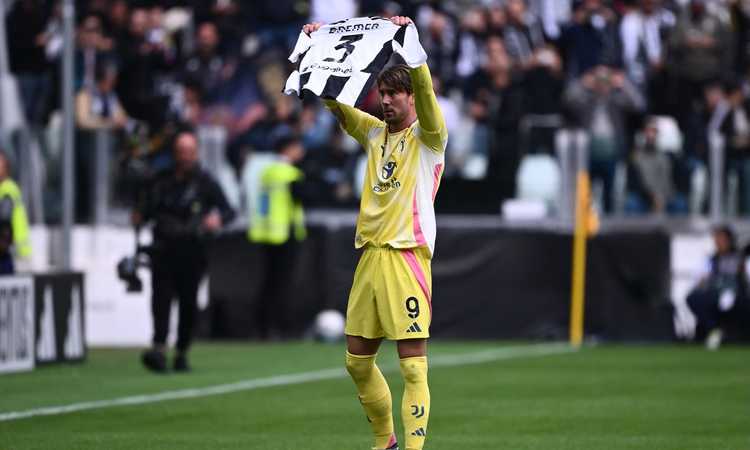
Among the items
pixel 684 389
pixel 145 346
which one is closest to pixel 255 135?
pixel 145 346

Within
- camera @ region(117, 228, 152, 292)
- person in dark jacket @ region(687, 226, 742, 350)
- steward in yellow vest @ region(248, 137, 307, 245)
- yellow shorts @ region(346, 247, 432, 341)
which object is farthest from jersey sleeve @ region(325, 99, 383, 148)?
steward in yellow vest @ region(248, 137, 307, 245)

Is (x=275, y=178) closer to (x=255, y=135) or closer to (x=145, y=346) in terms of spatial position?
(x=255, y=135)

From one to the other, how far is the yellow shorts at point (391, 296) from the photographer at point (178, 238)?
7622mm

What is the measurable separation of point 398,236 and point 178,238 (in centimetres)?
789

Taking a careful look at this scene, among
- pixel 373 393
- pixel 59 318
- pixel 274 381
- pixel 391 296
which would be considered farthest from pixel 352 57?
pixel 59 318

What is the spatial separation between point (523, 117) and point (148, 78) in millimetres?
5254

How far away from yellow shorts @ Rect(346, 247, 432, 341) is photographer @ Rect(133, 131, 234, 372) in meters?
7.62

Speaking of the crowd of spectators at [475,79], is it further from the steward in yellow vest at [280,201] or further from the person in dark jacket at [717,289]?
the person in dark jacket at [717,289]

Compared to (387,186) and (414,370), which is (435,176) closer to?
(387,186)

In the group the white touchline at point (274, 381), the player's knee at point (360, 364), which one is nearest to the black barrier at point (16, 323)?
the white touchline at point (274, 381)

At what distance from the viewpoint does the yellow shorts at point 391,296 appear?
8742 millimetres

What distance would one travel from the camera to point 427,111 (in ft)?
28.2

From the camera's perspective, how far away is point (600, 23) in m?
23.3

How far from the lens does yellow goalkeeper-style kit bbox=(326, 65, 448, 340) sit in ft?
28.8
